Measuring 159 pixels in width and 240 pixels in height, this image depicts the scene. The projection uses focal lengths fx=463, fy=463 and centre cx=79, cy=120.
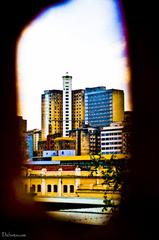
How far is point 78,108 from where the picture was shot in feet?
10.5

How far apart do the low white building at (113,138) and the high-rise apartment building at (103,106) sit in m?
0.04

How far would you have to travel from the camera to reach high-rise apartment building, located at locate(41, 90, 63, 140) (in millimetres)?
3191

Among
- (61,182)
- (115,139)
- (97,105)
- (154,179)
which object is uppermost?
(97,105)

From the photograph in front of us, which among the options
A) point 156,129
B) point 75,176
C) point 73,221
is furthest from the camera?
point 75,176

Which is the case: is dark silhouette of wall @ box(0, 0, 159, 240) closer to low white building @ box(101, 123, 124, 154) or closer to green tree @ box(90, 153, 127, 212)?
green tree @ box(90, 153, 127, 212)

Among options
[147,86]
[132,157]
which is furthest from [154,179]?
[147,86]

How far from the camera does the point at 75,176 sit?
505cm

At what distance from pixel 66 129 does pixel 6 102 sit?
507 millimetres

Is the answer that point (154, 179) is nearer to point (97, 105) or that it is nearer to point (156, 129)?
point (156, 129)

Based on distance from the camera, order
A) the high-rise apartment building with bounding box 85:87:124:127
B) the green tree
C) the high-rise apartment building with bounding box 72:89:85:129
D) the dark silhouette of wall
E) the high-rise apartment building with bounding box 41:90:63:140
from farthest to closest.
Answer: the high-rise apartment building with bounding box 41:90:63:140, the high-rise apartment building with bounding box 72:89:85:129, the high-rise apartment building with bounding box 85:87:124:127, the dark silhouette of wall, the green tree

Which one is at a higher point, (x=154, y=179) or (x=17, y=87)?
(x=17, y=87)

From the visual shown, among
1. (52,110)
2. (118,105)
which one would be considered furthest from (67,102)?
(118,105)

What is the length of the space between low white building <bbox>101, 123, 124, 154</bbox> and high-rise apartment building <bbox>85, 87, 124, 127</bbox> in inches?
1.7

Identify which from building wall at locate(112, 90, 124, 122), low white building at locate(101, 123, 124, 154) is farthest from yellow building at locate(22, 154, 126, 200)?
building wall at locate(112, 90, 124, 122)
